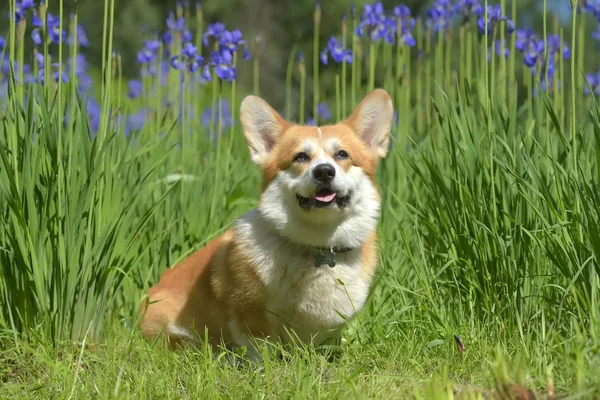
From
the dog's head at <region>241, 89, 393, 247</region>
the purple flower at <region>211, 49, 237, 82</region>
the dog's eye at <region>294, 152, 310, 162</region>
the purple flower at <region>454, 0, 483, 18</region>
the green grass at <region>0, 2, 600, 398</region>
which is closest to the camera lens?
the green grass at <region>0, 2, 600, 398</region>

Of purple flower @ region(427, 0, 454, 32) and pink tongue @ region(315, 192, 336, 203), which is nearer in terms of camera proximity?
pink tongue @ region(315, 192, 336, 203)

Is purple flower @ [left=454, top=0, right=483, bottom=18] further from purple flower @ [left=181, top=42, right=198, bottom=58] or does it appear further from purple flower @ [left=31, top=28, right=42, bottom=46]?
purple flower @ [left=31, top=28, right=42, bottom=46]

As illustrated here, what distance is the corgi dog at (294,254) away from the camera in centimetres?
365

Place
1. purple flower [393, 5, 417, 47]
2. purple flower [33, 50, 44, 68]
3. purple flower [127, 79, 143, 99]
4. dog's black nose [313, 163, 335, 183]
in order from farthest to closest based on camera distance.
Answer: purple flower [127, 79, 143, 99] < purple flower [393, 5, 417, 47] < purple flower [33, 50, 44, 68] < dog's black nose [313, 163, 335, 183]

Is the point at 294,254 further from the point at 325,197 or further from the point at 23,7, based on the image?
the point at 23,7

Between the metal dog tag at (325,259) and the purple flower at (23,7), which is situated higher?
the purple flower at (23,7)

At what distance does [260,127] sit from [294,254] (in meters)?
0.76

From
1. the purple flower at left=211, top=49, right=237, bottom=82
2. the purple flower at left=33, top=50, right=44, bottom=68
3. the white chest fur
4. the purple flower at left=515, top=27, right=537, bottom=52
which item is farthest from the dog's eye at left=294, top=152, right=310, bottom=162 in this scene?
the purple flower at left=515, top=27, right=537, bottom=52

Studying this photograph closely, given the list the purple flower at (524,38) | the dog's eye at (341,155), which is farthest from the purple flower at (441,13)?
the dog's eye at (341,155)

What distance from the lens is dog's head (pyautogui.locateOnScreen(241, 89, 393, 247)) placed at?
3643mm

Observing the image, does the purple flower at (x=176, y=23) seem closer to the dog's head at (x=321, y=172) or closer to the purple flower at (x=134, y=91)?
the dog's head at (x=321, y=172)

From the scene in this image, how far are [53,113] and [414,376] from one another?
1967 millimetres

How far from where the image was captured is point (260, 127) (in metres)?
4.12

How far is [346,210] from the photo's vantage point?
12.2 ft
